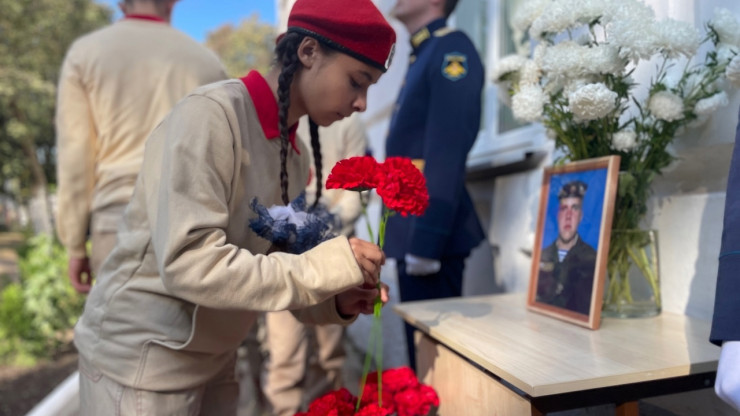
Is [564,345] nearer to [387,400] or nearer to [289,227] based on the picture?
[387,400]

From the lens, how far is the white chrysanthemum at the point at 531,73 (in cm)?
163

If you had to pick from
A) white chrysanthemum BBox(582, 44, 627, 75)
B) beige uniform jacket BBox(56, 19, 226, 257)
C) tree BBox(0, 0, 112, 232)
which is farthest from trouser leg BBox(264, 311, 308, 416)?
tree BBox(0, 0, 112, 232)

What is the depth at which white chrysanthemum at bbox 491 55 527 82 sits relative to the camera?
1726mm

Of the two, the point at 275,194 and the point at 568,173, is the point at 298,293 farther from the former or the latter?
the point at 568,173

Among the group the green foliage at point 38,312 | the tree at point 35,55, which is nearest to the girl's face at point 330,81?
the green foliage at point 38,312

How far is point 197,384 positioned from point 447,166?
1230 millimetres

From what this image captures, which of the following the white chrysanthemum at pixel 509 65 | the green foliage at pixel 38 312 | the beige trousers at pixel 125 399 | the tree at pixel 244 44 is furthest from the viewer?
the tree at pixel 244 44

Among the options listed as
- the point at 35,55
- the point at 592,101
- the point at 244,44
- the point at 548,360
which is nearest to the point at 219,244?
the point at 548,360

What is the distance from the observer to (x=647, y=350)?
125 centimetres

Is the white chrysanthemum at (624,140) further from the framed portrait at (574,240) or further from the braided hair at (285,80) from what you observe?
the braided hair at (285,80)

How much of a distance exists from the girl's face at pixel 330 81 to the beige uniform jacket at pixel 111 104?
3.41 feet

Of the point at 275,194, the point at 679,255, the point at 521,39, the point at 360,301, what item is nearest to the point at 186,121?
the point at 275,194

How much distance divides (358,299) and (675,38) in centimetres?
98

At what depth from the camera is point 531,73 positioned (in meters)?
1.63
